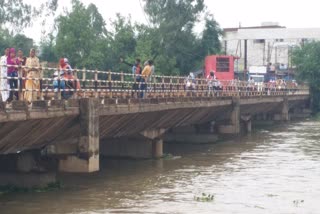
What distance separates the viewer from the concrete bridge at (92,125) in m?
16.6

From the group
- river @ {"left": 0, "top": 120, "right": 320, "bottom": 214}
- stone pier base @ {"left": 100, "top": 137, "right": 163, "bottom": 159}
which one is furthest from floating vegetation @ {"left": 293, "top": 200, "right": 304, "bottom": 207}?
stone pier base @ {"left": 100, "top": 137, "right": 163, "bottom": 159}

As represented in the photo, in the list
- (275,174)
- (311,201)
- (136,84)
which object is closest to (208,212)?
(311,201)

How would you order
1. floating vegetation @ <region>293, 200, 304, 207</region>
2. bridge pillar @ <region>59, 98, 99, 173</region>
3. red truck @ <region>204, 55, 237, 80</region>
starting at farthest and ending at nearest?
1. red truck @ <region>204, 55, 237, 80</region>
2. bridge pillar @ <region>59, 98, 99, 173</region>
3. floating vegetation @ <region>293, 200, 304, 207</region>

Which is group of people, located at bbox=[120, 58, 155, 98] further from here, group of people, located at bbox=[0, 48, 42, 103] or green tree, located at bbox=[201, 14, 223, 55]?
green tree, located at bbox=[201, 14, 223, 55]

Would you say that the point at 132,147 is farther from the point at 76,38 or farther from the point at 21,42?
the point at 21,42

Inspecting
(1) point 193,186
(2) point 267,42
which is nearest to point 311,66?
(2) point 267,42

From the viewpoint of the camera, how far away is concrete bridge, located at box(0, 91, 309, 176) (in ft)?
54.5

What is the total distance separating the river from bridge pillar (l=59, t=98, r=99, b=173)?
0.70 metres

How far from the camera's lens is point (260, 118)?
58.8 meters

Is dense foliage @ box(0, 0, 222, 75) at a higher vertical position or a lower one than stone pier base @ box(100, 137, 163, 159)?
higher

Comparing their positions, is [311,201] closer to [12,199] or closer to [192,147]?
[12,199]

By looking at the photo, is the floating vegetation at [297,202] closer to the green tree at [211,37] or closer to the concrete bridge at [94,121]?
the concrete bridge at [94,121]

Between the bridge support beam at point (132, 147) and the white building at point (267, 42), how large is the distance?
225 feet

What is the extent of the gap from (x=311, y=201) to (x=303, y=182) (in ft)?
12.5
